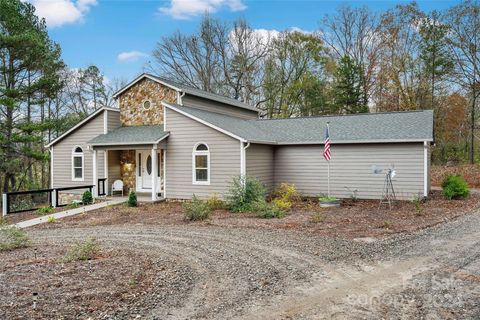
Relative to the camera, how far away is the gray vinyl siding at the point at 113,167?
16766 millimetres

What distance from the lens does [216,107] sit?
19.1m

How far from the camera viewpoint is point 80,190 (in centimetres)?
1708

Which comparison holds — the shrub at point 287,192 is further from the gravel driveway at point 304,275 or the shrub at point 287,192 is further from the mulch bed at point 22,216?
the mulch bed at point 22,216

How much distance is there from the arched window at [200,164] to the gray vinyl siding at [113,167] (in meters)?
4.68

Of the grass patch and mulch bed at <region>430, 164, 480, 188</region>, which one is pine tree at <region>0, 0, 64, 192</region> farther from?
mulch bed at <region>430, 164, 480, 188</region>

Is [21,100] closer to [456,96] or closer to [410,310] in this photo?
[410,310]

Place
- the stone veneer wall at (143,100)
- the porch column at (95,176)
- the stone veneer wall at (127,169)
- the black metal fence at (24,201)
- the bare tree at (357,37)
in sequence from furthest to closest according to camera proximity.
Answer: the bare tree at (357,37) < the stone veneer wall at (127,169) < the stone veneer wall at (143,100) < the porch column at (95,176) < the black metal fence at (24,201)

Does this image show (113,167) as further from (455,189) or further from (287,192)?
(455,189)

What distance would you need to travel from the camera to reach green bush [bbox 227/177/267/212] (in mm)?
12727

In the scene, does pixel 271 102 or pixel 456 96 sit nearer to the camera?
pixel 456 96

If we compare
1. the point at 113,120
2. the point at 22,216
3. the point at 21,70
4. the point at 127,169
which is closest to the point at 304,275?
the point at 22,216

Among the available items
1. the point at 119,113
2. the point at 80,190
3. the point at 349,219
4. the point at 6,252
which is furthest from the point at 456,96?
the point at 6,252

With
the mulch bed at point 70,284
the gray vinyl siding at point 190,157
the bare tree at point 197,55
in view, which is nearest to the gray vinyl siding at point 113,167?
the gray vinyl siding at point 190,157

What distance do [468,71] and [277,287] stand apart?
83.1ft
